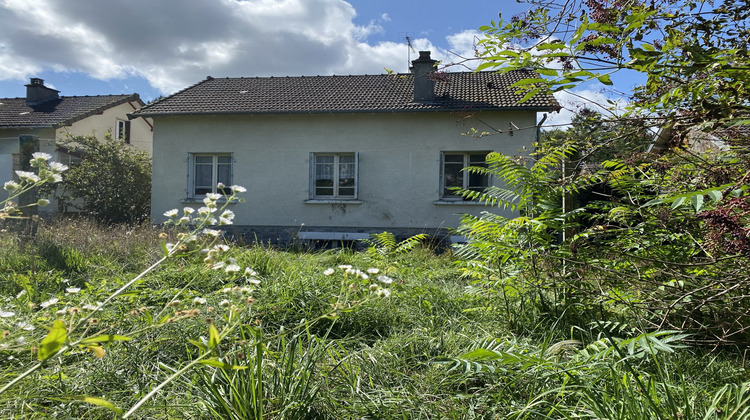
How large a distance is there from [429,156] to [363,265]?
648 centimetres

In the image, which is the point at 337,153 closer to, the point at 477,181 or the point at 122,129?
the point at 477,181

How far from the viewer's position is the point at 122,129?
2239 centimetres

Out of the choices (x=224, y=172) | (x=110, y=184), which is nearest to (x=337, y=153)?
(x=224, y=172)

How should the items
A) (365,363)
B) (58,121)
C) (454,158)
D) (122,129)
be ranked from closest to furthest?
1. (365,363)
2. (454,158)
3. (58,121)
4. (122,129)

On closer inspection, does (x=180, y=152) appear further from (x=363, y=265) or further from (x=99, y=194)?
(x=363, y=265)

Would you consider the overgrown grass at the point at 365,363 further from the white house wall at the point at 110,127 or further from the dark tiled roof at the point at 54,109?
the dark tiled roof at the point at 54,109

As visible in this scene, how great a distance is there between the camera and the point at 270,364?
7.57 ft

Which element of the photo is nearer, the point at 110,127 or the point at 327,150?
the point at 327,150

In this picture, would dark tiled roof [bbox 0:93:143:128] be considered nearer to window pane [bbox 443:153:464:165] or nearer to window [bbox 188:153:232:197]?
window [bbox 188:153:232:197]

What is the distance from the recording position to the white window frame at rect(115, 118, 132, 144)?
21.9m

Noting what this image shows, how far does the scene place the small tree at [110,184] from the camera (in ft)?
45.4

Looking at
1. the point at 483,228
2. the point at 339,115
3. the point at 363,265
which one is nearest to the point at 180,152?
the point at 339,115

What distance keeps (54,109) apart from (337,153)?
53.3 feet

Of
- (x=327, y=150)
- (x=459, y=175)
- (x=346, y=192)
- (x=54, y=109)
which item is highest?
(x=54, y=109)
